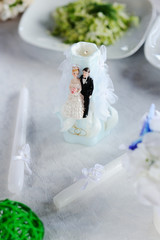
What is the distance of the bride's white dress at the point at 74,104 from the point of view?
660 millimetres

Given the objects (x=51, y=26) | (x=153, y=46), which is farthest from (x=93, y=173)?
(x=51, y=26)

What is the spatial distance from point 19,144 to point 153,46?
0.43 meters

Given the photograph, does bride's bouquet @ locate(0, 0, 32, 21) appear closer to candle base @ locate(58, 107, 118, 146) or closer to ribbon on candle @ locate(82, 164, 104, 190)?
candle base @ locate(58, 107, 118, 146)

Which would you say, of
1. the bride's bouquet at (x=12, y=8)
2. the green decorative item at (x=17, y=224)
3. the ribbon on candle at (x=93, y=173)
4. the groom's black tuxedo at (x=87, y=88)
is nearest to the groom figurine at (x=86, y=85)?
the groom's black tuxedo at (x=87, y=88)

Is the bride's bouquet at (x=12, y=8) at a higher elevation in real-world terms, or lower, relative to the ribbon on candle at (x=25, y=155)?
higher

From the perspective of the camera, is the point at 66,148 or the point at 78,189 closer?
the point at 78,189

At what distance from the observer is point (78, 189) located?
0.66 metres

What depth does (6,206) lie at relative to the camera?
54 centimetres

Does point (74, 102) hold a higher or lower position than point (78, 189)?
higher

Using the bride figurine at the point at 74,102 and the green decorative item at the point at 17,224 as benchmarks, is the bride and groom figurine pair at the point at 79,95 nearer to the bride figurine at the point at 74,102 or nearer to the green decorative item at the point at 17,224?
the bride figurine at the point at 74,102

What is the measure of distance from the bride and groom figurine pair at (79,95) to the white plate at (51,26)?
0.28 meters

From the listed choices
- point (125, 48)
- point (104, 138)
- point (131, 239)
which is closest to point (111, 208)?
point (131, 239)

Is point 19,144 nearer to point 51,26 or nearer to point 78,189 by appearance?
point 78,189

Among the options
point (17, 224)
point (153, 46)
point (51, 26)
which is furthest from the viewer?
point (51, 26)
